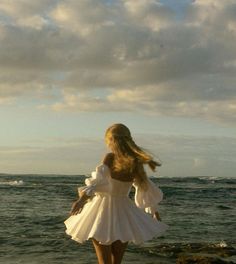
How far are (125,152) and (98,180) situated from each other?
0.46 metres

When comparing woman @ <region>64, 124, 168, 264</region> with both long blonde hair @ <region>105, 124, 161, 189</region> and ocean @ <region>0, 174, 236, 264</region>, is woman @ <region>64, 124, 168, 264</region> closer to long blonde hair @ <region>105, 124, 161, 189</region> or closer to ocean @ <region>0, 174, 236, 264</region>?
long blonde hair @ <region>105, 124, 161, 189</region>

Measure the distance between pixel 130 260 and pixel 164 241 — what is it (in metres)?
2.92

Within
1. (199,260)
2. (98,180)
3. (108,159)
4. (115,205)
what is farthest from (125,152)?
(199,260)

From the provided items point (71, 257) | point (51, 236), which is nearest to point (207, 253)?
point (71, 257)

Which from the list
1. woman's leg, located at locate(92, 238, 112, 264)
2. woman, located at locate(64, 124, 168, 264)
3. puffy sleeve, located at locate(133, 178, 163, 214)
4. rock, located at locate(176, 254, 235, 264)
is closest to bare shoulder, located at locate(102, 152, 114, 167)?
woman, located at locate(64, 124, 168, 264)

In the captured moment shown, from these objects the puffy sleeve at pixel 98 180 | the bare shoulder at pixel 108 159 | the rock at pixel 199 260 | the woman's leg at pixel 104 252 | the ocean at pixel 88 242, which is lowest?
the ocean at pixel 88 242

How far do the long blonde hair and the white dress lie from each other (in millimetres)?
197

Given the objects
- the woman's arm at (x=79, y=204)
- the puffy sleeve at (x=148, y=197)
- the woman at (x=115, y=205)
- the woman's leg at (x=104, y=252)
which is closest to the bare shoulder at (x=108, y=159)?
the woman at (x=115, y=205)

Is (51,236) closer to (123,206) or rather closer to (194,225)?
(194,225)

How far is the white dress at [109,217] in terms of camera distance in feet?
19.5

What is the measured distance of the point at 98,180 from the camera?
5.92 metres

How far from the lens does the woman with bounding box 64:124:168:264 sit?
5945mm

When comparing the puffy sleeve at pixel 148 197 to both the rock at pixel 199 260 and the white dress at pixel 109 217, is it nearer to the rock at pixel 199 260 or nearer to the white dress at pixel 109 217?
the white dress at pixel 109 217

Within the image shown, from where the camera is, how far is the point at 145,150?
5965mm
